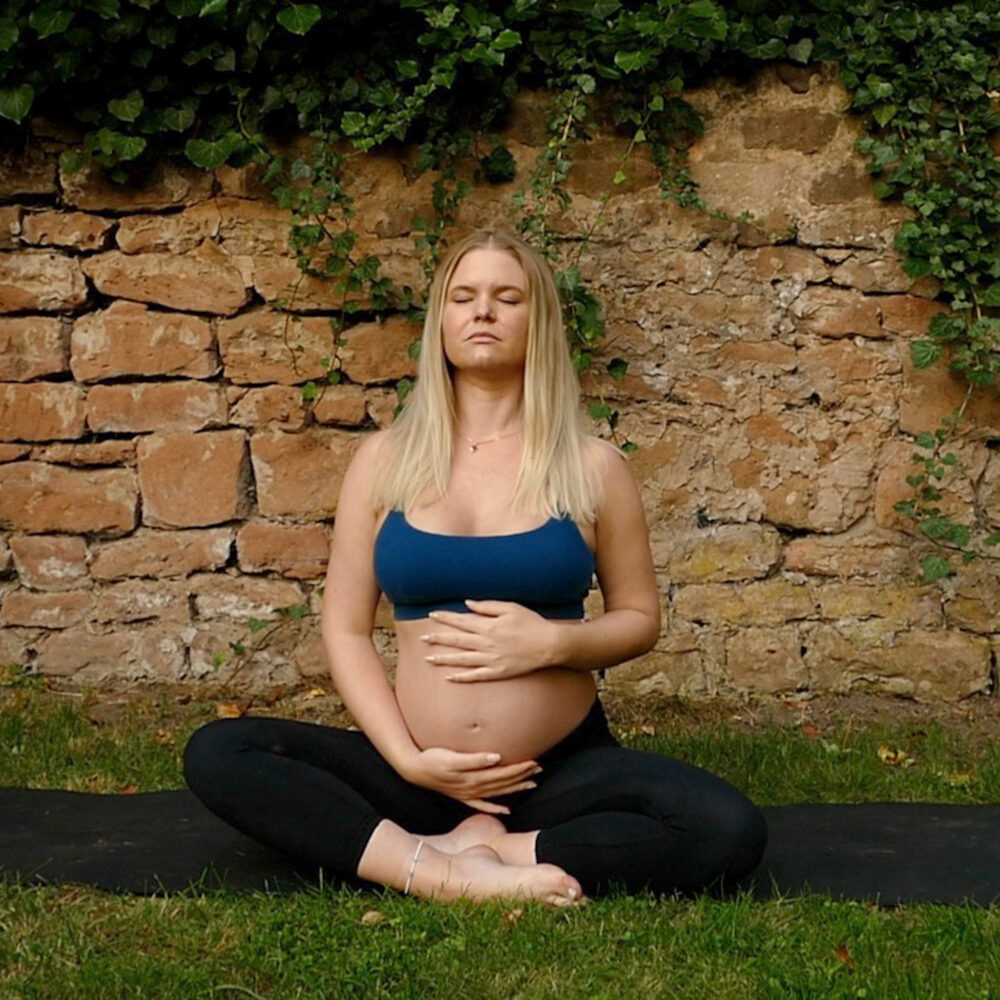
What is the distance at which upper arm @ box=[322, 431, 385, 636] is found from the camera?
3.21m

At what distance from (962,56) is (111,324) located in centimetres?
265

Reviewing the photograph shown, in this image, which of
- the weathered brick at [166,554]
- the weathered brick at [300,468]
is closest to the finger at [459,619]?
the weathered brick at [300,468]

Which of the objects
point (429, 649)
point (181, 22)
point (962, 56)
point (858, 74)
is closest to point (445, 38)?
point (181, 22)

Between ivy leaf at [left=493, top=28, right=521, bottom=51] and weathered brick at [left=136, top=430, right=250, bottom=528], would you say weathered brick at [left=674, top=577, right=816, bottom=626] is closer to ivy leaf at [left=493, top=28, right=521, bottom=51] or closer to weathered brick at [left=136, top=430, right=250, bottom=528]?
weathered brick at [left=136, top=430, right=250, bottom=528]

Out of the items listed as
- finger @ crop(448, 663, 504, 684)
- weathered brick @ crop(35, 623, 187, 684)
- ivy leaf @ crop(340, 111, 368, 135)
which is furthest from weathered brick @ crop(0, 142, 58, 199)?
finger @ crop(448, 663, 504, 684)

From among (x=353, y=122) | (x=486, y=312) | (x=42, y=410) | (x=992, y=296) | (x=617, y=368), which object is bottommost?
(x=42, y=410)

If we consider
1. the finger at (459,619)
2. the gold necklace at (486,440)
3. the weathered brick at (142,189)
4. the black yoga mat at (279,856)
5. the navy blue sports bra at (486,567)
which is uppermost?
the weathered brick at (142,189)

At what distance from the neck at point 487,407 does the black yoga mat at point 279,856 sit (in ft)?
3.31

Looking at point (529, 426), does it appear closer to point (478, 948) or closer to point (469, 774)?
point (469, 774)

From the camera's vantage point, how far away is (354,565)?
322 cm

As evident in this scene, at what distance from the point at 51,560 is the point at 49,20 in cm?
160

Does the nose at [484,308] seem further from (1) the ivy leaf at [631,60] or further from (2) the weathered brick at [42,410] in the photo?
(2) the weathered brick at [42,410]

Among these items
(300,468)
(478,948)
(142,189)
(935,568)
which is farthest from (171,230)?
(478,948)

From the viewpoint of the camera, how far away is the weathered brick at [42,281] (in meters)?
4.52
